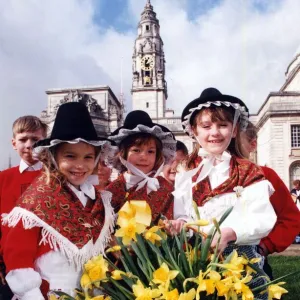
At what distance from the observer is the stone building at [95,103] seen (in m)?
52.9

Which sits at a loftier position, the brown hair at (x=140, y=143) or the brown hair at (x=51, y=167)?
the brown hair at (x=140, y=143)

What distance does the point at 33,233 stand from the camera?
90.4 inches

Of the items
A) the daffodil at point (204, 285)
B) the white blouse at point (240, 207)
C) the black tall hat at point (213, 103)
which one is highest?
the black tall hat at point (213, 103)

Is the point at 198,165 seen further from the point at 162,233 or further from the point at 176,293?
the point at 176,293

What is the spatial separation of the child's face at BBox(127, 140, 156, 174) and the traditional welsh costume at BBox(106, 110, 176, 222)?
5 cm

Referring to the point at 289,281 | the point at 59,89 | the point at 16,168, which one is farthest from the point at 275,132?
the point at 59,89

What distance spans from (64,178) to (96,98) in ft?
184

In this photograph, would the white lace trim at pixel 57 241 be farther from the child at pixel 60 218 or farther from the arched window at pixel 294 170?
the arched window at pixel 294 170

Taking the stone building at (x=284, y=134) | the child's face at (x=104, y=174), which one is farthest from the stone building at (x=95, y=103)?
the child's face at (x=104, y=174)

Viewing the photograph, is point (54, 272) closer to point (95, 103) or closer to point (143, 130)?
point (143, 130)

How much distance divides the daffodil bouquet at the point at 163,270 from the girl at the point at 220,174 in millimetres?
368

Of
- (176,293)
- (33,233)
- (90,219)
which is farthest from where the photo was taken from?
(90,219)

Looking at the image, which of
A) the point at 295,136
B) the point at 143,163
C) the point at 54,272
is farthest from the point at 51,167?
the point at 295,136

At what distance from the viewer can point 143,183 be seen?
293 cm
